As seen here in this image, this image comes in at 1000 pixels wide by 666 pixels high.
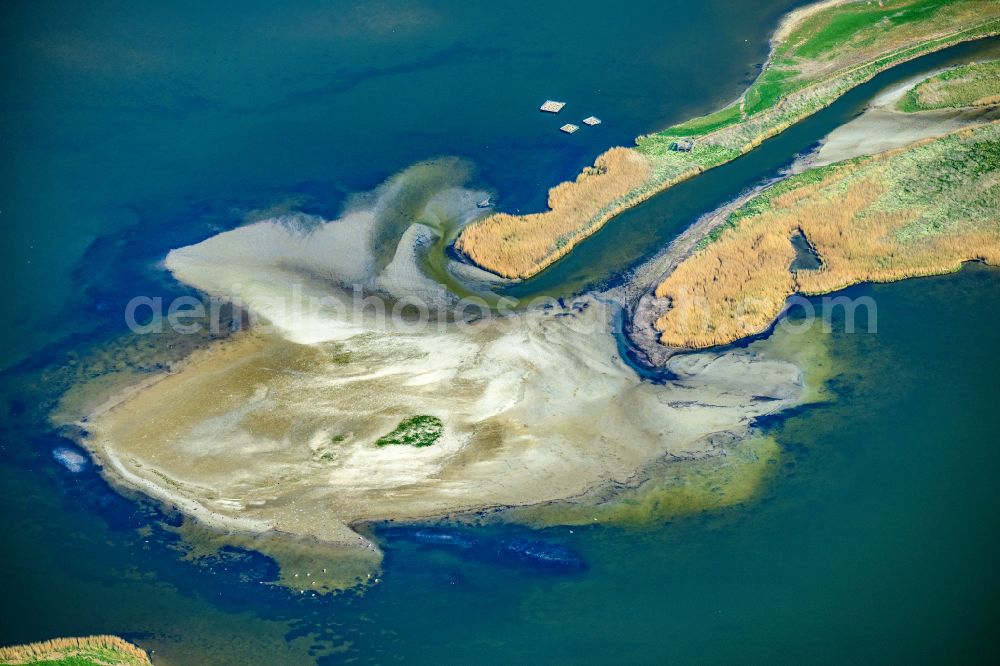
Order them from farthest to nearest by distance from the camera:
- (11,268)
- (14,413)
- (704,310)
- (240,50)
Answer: (240,50) → (11,268) → (704,310) → (14,413)

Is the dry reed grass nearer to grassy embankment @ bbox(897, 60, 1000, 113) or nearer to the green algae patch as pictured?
the green algae patch

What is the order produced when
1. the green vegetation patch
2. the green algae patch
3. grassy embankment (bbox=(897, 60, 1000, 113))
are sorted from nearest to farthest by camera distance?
1. the green algae patch
2. the green vegetation patch
3. grassy embankment (bbox=(897, 60, 1000, 113))

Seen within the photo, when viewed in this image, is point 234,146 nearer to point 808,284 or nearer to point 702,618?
point 808,284

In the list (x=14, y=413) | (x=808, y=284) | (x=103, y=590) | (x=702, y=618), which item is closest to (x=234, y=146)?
(x=14, y=413)

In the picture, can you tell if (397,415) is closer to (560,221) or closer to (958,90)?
(560,221)

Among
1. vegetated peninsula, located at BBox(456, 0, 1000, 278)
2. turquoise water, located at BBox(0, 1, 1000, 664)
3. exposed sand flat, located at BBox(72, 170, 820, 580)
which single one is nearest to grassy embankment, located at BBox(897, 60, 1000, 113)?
vegetated peninsula, located at BBox(456, 0, 1000, 278)

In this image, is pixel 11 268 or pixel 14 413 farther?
pixel 11 268

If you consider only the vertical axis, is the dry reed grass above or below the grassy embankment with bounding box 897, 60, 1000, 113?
below
